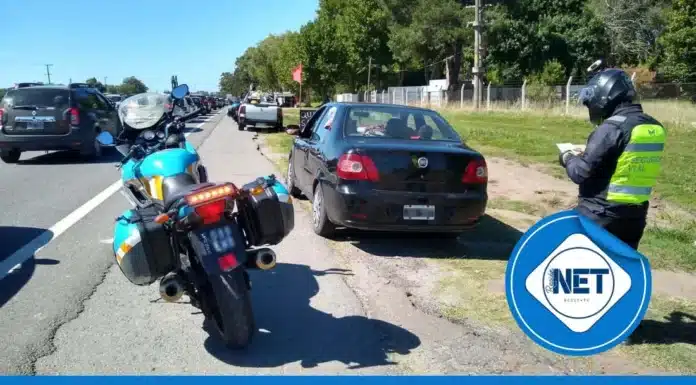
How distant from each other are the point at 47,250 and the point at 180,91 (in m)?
2.31

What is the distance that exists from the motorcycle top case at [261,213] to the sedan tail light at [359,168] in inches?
89.5

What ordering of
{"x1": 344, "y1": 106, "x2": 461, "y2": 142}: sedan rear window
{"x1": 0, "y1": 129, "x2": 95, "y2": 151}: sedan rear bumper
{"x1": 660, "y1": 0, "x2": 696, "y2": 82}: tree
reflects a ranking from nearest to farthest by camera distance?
{"x1": 344, "y1": 106, "x2": 461, "y2": 142}: sedan rear window
{"x1": 0, "y1": 129, "x2": 95, "y2": 151}: sedan rear bumper
{"x1": 660, "y1": 0, "x2": 696, "y2": 82}: tree

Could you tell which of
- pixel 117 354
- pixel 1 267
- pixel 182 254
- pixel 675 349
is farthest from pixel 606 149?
pixel 1 267

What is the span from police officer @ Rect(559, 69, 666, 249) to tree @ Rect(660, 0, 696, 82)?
39.6 m

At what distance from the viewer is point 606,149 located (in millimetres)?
4113

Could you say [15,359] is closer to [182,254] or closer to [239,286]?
[182,254]

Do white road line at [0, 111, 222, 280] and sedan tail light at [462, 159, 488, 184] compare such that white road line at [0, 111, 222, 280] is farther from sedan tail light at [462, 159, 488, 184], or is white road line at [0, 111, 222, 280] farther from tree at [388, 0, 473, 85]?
tree at [388, 0, 473, 85]

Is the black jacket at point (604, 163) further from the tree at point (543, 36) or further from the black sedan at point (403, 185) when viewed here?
the tree at point (543, 36)

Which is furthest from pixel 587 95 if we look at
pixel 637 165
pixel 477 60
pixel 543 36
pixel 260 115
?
pixel 543 36

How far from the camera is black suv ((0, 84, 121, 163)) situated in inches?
558

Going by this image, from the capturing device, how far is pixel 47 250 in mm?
6820

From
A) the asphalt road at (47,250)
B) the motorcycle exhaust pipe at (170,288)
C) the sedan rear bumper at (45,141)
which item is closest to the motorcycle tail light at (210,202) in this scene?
the motorcycle exhaust pipe at (170,288)

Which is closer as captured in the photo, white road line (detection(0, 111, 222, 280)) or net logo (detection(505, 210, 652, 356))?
net logo (detection(505, 210, 652, 356))

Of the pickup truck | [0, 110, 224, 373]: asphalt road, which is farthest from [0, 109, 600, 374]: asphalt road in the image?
the pickup truck
